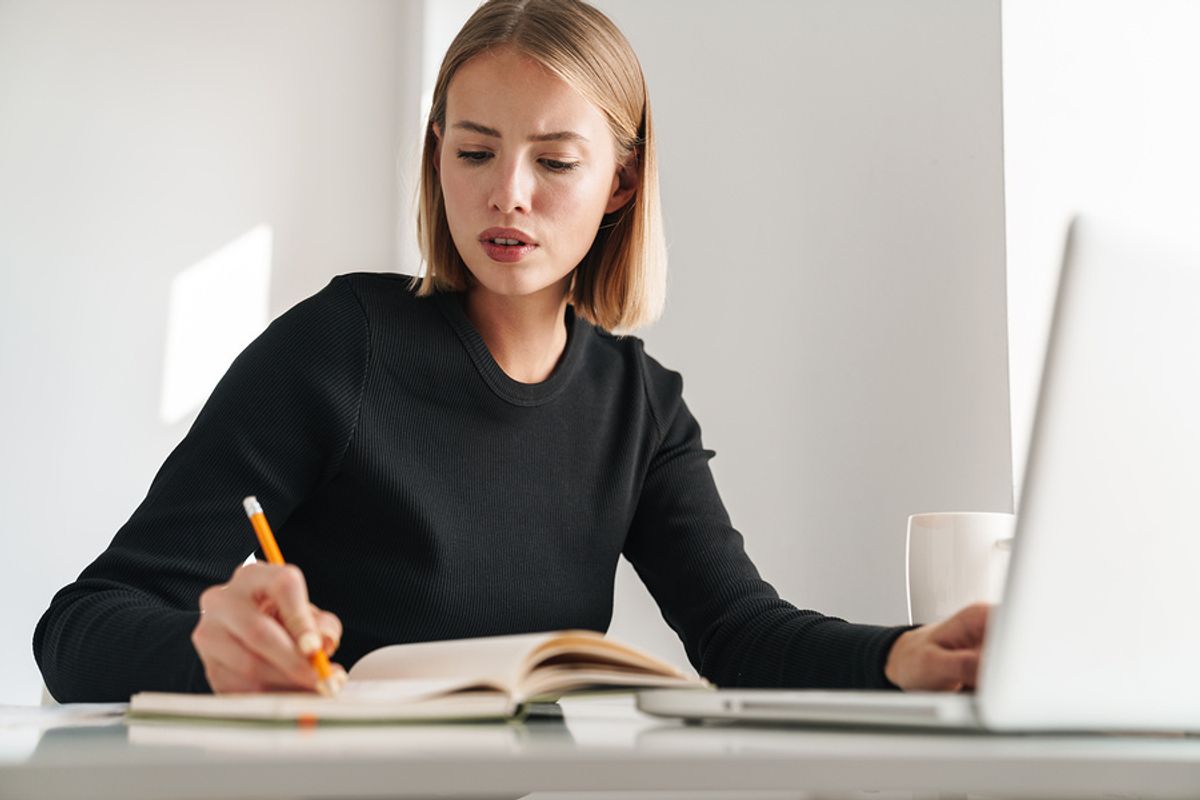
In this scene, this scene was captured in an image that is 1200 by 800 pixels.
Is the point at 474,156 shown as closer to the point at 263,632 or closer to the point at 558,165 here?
the point at 558,165

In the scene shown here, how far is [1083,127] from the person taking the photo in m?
2.14

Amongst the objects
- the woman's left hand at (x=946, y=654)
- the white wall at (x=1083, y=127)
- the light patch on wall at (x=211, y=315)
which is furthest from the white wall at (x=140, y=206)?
the woman's left hand at (x=946, y=654)

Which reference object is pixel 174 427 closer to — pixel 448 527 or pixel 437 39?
pixel 437 39

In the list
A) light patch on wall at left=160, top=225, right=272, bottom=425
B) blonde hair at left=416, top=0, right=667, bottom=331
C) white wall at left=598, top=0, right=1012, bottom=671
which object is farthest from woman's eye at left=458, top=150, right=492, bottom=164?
light patch on wall at left=160, top=225, right=272, bottom=425

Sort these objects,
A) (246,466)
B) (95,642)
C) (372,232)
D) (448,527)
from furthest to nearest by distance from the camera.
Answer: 1. (372,232)
2. (448,527)
3. (246,466)
4. (95,642)

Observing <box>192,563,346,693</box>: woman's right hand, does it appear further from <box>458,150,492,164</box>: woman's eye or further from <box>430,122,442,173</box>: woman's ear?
<box>430,122,442,173</box>: woman's ear

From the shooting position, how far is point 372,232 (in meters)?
3.04

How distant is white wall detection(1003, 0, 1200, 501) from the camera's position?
6.84 feet

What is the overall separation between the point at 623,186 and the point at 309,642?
947 millimetres

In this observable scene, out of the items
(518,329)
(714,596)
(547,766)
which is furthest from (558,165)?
(547,766)

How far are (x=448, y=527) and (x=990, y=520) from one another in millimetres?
697

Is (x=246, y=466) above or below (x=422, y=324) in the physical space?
below

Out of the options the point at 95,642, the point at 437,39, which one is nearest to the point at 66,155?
the point at 437,39

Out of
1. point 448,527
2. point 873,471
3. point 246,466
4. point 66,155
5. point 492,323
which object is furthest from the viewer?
point 66,155
